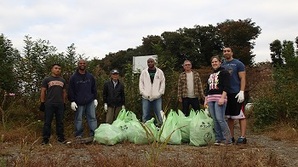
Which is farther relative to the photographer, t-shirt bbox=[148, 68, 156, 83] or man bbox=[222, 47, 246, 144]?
t-shirt bbox=[148, 68, 156, 83]

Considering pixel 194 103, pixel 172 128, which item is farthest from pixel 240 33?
pixel 172 128

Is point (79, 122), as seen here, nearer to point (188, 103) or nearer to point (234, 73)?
point (188, 103)

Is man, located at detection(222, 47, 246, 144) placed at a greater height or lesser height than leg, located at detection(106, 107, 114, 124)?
greater

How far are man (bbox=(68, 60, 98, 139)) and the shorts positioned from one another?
229 centimetres

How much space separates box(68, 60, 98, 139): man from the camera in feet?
20.6

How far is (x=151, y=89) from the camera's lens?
22.0 feet

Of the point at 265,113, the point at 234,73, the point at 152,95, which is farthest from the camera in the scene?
the point at 265,113

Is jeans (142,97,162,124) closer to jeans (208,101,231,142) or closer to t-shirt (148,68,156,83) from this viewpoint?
t-shirt (148,68,156,83)

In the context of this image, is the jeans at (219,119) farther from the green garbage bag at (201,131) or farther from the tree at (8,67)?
the tree at (8,67)

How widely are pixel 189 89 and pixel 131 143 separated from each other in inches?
64.6

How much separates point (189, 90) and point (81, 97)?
196 centimetres

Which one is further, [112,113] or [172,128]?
[112,113]

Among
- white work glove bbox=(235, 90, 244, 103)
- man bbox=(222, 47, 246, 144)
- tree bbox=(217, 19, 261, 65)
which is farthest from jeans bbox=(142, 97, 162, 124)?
tree bbox=(217, 19, 261, 65)

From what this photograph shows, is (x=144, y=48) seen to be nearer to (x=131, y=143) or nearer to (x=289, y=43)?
(x=289, y=43)
